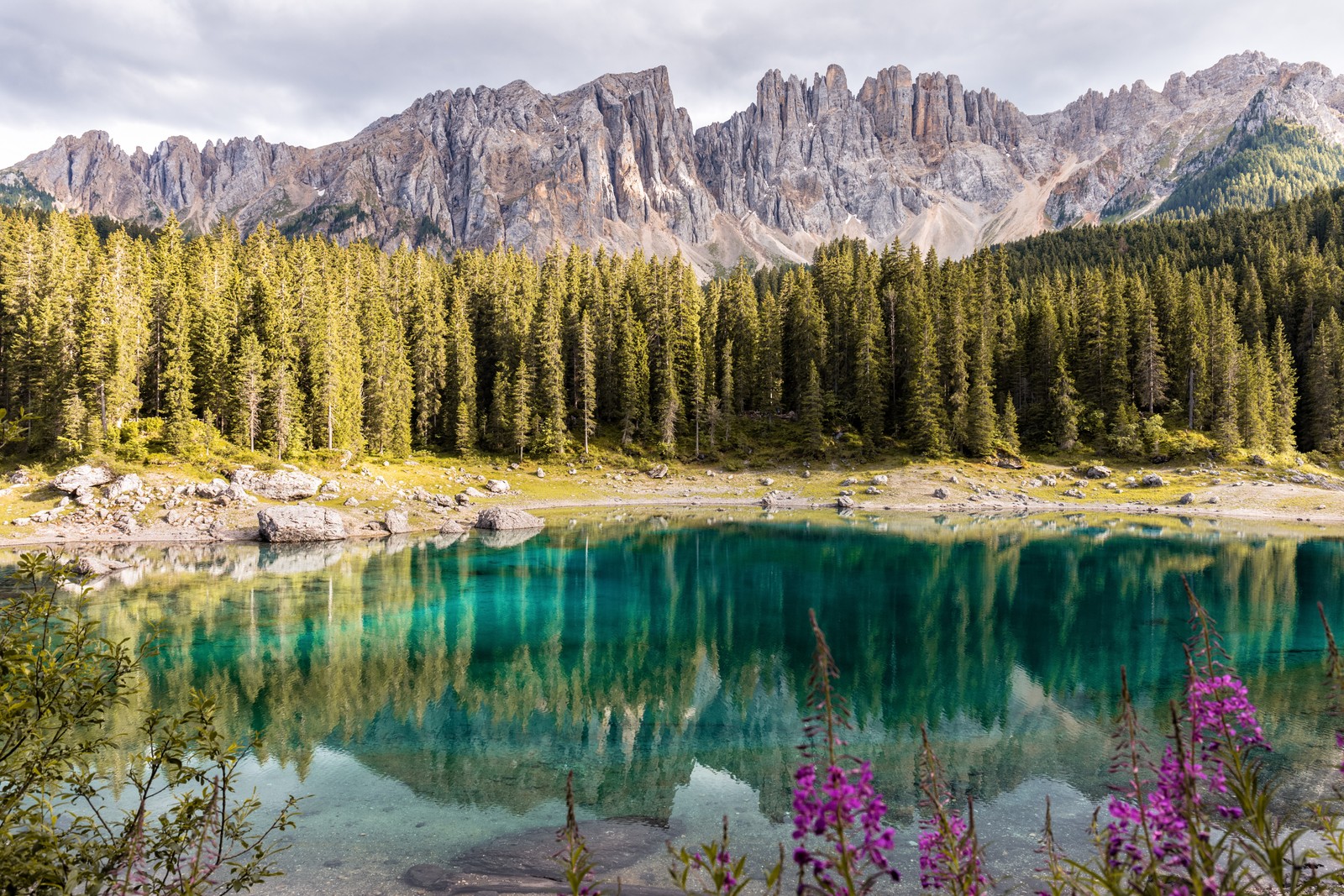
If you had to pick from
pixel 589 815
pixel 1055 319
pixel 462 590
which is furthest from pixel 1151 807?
pixel 1055 319

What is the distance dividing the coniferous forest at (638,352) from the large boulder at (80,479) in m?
4.94

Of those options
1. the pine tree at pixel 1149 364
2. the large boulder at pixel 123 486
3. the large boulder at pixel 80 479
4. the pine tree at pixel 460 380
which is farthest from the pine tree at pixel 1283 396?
the large boulder at pixel 80 479

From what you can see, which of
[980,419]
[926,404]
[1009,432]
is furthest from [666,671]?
[1009,432]

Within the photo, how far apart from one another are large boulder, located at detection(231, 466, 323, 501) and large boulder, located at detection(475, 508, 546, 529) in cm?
1504

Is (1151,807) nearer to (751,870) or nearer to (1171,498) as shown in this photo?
(751,870)

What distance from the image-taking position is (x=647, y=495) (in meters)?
81.8

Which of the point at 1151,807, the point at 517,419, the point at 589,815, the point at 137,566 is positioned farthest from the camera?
the point at 517,419

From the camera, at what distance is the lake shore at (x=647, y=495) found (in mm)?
53875

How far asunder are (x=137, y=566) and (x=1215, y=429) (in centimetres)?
10439

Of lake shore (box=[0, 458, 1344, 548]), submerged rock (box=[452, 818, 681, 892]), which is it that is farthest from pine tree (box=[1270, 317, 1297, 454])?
submerged rock (box=[452, 818, 681, 892])

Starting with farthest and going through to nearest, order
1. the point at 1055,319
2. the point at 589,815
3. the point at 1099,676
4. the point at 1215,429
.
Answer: the point at 1055,319, the point at 1215,429, the point at 1099,676, the point at 589,815

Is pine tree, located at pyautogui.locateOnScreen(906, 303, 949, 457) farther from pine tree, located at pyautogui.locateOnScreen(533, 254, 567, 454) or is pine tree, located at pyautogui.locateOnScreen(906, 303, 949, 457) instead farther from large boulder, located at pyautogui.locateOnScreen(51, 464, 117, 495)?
large boulder, located at pyautogui.locateOnScreen(51, 464, 117, 495)

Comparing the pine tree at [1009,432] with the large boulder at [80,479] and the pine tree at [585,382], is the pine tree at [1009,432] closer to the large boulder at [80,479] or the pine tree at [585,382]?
the pine tree at [585,382]

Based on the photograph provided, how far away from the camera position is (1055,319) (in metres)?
94.2
